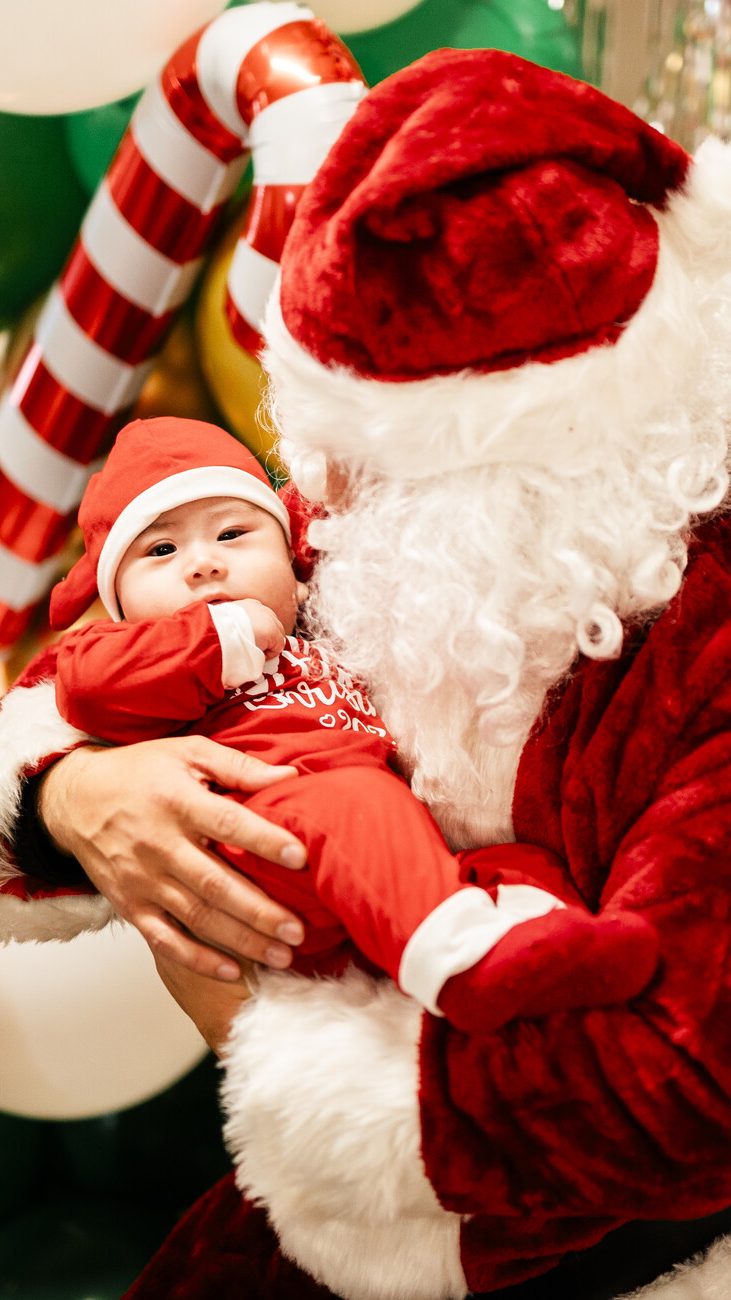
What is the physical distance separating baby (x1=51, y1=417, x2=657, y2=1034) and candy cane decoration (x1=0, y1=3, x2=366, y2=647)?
422 millimetres

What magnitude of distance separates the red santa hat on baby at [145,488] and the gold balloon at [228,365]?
0.25m

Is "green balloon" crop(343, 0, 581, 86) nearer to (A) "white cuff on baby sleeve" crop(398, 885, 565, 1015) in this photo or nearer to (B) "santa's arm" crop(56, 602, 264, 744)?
(B) "santa's arm" crop(56, 602, 264, 744)

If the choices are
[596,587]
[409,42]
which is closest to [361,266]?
[596,587]

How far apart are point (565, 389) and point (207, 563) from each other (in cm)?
46

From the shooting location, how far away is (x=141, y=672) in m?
1.09

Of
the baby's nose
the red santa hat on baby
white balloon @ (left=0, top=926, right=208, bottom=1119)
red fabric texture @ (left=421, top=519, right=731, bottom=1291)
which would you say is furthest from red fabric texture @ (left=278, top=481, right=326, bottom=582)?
white balloon @ (left=0, top=926, right=208, bottom=1119)

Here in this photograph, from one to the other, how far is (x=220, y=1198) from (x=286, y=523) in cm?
88

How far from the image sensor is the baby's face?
119cm

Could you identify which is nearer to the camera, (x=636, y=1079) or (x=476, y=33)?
(x=636, y=1079)

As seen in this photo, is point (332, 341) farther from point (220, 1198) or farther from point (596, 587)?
point (220, 1198)

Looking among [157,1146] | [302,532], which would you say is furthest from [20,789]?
[157,1146]

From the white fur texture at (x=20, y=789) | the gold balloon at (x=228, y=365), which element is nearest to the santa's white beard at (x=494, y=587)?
the white fur texture at (x=20, y=789)

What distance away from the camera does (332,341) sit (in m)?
0.93

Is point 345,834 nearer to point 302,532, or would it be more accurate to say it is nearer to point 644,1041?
point 644,1041
